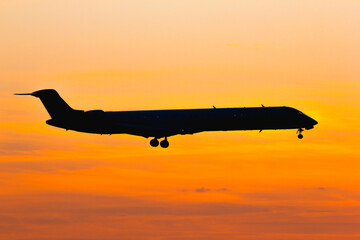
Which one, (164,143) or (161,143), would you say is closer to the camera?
(164,143)

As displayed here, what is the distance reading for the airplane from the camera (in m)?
76.4

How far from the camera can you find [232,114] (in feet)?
250

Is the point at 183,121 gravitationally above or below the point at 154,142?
above

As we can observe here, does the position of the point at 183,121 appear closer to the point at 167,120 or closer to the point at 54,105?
the point at 167,120

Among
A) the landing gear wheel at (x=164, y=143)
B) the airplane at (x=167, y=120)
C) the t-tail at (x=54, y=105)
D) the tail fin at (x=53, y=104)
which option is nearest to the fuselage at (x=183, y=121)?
the airplane at (x=167, y=120)

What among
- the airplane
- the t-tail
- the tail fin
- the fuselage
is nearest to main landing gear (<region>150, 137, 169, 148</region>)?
the airplane

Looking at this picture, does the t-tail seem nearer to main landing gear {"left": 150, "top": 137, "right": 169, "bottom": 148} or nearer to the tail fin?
the tail fin

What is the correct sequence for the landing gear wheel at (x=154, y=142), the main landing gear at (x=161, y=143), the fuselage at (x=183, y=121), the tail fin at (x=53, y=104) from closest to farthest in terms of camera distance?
the fuselage at (x=183, y=121)
the main landing gear at (x=161, y=143)
the landing gear wheel at (x=154, y=142)
the tail fin at (x=53, y=104)

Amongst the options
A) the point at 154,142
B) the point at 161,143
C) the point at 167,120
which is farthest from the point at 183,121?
the point at 154,142

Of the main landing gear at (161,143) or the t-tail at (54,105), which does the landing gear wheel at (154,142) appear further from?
the t-tail at (54,105)

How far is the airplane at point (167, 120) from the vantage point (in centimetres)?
7644

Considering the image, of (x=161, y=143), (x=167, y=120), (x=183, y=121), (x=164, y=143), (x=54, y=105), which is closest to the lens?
(x=183, y=121)

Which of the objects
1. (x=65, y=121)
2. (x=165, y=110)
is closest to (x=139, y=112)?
(x=165, y=110)

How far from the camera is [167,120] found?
255 ft
